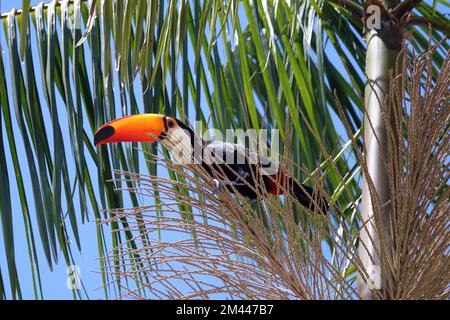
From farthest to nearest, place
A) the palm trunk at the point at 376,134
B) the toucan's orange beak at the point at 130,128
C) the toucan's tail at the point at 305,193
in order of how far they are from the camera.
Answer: the toucan's orange beak at the point at 130,128 → the palm trunk at the point at 376,134 → the toucan's tail at the point at 305,193

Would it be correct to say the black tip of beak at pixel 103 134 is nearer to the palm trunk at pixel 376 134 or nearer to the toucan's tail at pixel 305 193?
the toucan's tail at pixel 305 193

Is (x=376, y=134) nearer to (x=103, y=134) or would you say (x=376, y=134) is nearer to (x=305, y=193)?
(x=305, y=193)

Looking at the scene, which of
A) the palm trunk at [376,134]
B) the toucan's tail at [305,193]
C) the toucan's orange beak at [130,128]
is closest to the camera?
the toucan's tail at [305,193]

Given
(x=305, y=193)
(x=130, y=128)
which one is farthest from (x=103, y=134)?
(x=305, y=193)

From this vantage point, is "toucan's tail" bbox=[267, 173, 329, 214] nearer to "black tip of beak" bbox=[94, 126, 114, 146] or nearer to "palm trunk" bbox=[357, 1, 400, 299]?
"palm trunk" bbox=[357, 1, 400, 299]

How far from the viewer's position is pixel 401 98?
1.45 meters

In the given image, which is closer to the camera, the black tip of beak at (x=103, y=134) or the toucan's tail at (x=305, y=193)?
the toucan's tail at (x=305, y=193)

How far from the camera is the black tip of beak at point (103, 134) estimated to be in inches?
90.4

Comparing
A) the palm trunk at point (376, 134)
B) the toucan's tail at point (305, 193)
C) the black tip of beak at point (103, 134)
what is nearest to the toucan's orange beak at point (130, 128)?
the black tip of beak at point (103, 134)

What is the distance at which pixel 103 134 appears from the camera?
91.4 inches

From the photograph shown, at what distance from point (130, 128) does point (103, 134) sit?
0.08 metres

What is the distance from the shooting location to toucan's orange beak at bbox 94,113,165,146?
229 cm

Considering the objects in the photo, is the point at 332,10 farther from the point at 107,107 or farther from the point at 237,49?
the point at 107,107
